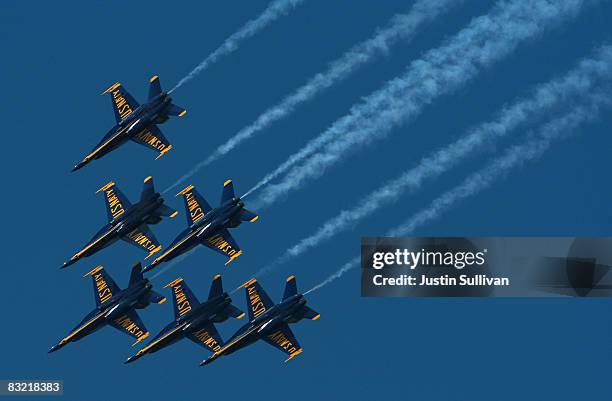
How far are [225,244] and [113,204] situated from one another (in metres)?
7.07

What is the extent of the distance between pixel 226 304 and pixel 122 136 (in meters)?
11.1

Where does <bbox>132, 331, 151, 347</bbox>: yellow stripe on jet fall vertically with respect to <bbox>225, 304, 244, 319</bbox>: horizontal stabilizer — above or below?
below

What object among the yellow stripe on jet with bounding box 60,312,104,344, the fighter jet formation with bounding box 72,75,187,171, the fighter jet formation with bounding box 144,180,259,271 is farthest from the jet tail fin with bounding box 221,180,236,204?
the yellow stripe on jet with bounding box 60,312,104,344

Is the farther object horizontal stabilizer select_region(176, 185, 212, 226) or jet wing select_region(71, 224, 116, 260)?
jet wing select_region(71, 224, 116, 260)

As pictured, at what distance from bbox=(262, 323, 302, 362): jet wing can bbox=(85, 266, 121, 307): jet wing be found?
31.0 feet

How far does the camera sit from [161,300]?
73875 mm

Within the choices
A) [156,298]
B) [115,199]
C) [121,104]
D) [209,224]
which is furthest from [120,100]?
[156,298]

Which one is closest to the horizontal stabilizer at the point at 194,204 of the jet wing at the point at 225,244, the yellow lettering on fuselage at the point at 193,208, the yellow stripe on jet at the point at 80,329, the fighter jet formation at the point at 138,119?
the yellow lettering on fuselage at the point at 193,208

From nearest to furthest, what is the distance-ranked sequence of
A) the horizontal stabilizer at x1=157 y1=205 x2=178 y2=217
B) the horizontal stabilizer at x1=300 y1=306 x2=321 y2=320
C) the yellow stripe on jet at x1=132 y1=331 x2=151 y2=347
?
the horizontal stabilizer at x1=300 y1=306 x2=321 y2=320
the horizontal stabilizer at x1=157 y1=205 x2=178 y2=217
the yellow stripe on jet at x1=132 y1=331 x2=151 y2=347

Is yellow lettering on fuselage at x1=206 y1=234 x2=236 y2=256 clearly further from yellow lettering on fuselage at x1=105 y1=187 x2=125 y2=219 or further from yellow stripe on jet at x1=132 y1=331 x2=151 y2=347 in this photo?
yellow stripe on jet at x1=132 y1=331 x2=151 y2=347

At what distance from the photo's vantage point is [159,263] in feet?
247

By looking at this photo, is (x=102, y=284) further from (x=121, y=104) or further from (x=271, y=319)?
(x=271, y=319)

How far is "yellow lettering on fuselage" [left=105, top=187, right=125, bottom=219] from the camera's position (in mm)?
76188

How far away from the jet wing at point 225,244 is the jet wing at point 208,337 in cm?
393
